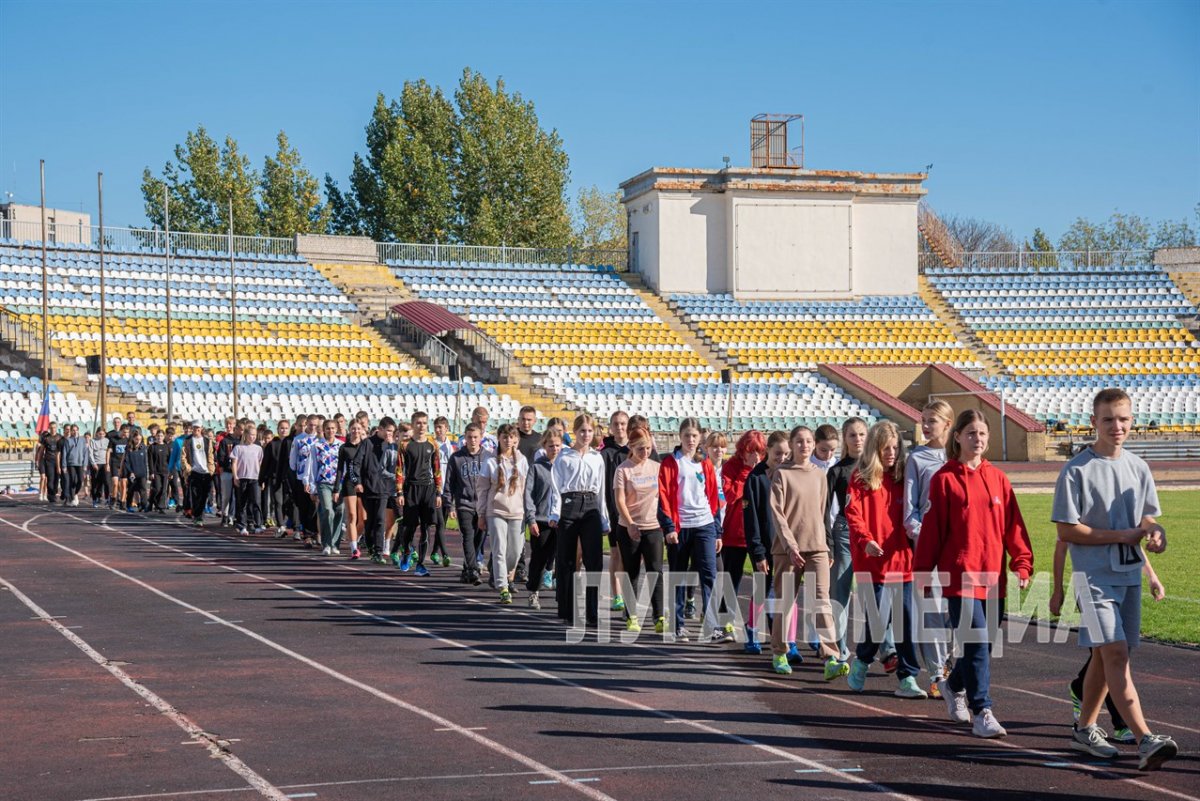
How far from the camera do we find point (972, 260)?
6103 cm

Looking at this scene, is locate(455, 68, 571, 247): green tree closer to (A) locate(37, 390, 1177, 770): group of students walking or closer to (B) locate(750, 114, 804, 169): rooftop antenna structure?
(B) locate(750, 114, 804, 169): rooftop antenna structure

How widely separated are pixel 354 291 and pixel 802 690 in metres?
41.2

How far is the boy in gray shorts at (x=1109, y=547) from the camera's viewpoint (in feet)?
25.1

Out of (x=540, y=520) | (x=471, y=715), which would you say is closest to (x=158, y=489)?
(x=540, y=520)

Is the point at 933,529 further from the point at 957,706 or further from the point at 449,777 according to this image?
the point at 449,777

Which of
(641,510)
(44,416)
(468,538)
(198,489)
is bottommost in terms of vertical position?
(468,538)

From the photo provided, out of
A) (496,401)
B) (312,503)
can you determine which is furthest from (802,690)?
(496,401)

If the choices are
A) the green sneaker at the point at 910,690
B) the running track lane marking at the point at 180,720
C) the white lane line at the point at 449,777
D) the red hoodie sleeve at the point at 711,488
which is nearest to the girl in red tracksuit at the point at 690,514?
the red hoodie sleeve at the point at 711,488

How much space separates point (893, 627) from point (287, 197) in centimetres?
6690

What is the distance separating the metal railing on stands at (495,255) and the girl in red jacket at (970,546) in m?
45.2

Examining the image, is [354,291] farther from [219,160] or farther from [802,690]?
[802,690]

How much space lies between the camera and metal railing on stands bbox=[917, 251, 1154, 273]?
2313 inches

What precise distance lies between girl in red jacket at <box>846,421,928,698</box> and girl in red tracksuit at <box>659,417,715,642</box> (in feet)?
7.97

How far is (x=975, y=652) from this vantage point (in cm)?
845
